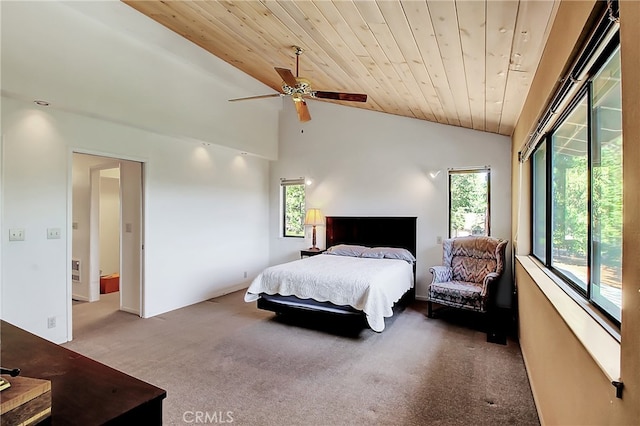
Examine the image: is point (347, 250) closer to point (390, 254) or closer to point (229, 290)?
point (390, 254)

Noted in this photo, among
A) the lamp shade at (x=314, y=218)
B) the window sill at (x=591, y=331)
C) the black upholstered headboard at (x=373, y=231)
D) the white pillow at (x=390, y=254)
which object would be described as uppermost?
the lamp shade at (x=314, y=218)

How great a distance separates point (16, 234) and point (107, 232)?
3079 mm

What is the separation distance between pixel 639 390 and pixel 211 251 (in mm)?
5317

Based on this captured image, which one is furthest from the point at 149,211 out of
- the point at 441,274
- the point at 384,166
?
the point at 441,274

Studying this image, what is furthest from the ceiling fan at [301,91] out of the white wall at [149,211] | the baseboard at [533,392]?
the baseboard at [533,392]

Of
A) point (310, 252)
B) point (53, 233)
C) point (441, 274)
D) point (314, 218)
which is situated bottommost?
point (441, 274)

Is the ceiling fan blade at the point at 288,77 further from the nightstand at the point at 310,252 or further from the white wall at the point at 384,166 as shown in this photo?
the nightstand at the point at 310,252

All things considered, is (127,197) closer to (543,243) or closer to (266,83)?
(266,83)

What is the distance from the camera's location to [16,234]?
3.27 metres

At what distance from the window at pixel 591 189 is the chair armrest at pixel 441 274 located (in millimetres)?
1627

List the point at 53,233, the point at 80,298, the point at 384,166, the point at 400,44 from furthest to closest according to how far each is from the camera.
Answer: the point at 384,166, the point at 80,298, the point at 53,233, the point at 400,44

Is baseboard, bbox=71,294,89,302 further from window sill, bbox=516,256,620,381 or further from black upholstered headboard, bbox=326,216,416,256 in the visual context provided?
window sill, bbox=516,256,620,381

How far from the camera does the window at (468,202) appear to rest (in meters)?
4.96

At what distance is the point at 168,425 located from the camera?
7.20 ft
